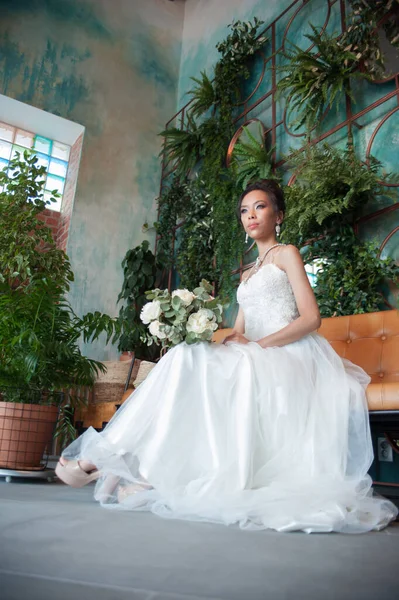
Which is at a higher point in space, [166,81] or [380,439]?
[166,81]

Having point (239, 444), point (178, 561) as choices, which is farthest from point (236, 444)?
point (178, 561)

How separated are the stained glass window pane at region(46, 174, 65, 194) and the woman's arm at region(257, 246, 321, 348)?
4.87 metres

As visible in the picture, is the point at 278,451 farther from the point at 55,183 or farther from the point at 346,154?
the point at 55,183

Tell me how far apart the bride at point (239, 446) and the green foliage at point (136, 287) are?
349 cm

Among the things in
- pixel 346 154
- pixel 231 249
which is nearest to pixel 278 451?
pixel 346 154

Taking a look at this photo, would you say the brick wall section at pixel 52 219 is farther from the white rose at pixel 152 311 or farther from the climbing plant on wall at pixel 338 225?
the white rose at pixel 152 311

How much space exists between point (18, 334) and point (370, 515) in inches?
91.4

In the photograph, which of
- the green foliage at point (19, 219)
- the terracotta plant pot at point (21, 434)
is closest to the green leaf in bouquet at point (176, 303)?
the terracotta plant pot at point (21, 434)

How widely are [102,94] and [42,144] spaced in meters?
1.12

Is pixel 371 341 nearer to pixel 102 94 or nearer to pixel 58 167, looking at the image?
pixel 58 167

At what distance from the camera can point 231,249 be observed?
4.84 metres

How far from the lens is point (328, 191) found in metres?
3.60

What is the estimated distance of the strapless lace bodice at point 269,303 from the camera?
243 cm

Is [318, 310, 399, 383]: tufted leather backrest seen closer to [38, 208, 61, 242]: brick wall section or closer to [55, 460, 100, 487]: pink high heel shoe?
[55, 460, 100, 487]: pink high heel shoe
